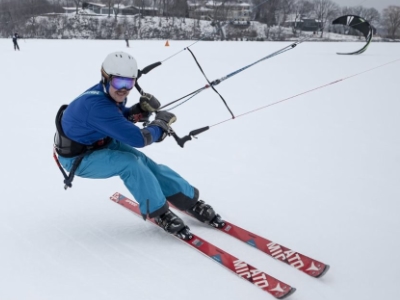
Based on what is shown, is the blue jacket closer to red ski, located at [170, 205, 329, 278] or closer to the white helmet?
the white helmet

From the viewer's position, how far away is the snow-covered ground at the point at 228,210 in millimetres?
2506

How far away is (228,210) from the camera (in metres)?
3.57

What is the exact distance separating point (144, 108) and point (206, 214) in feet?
3.31

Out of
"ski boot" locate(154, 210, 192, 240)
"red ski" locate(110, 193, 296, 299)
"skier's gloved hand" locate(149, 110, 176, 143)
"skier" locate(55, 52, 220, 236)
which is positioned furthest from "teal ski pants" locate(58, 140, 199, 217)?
"red ski" locate(110, 193, 296, 299)

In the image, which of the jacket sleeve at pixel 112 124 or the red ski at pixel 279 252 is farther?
the jacket sleeve at pixel 112 124

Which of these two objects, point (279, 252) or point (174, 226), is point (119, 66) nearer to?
point (174, 226)

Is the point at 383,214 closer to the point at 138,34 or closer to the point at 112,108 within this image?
the point at 112,108

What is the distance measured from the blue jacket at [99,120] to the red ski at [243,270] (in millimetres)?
847

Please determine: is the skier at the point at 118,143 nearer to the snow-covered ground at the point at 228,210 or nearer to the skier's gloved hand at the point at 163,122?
the skier's gloved hand at the point at 163,122

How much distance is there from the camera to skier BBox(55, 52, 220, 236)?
2703 mm

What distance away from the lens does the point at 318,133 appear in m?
6.21

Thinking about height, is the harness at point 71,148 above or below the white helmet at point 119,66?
below

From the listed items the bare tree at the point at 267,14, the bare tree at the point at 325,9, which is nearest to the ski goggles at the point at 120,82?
the bare tree at the point at 325,9

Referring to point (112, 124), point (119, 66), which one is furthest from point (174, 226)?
point (119, 66)
